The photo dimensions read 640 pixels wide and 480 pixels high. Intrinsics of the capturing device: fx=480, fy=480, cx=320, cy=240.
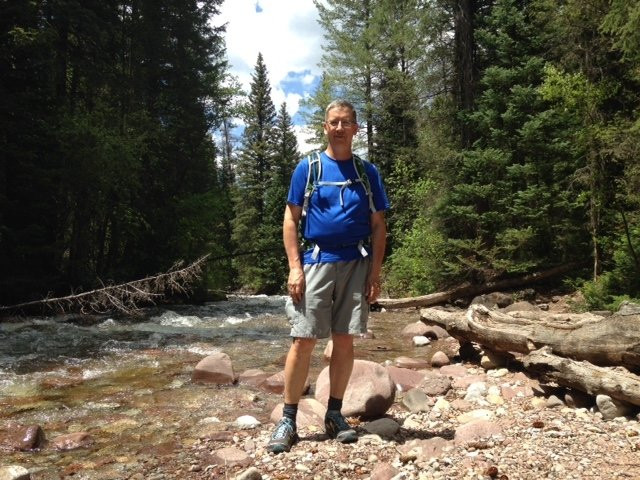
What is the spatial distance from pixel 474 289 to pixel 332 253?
11.1 meters

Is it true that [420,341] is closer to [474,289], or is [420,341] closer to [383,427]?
[383,427]

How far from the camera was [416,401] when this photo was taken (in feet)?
14.6

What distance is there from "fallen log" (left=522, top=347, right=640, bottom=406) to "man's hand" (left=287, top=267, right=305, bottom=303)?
7.84 feet

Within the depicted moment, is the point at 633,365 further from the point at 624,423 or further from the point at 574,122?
the point at 574,122

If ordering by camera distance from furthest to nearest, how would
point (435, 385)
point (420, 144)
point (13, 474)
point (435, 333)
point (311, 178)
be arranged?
point (420, 144), point (435, 333), point (435, 385), point (311, 178), point (13, 474)

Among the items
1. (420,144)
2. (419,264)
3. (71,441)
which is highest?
(420,144)

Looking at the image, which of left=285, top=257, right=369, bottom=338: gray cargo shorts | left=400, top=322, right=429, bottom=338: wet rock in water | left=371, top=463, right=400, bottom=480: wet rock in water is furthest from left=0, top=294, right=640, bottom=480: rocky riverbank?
left=400, top=322, right=429, bottom=338: wet rock in water

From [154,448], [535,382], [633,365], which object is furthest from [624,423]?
[154,448]

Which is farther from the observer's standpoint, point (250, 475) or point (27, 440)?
point (27, 440)

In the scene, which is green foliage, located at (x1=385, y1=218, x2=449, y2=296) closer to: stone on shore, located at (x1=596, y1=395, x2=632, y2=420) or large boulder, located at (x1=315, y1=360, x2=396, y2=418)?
large boulder, located at (x1=315, y1=360, x2=396, y2=418)

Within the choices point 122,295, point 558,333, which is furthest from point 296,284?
point 122,295

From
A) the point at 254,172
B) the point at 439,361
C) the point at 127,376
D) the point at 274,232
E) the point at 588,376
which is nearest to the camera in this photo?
the point at 588,376

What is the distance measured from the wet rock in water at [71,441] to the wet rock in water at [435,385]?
316cm

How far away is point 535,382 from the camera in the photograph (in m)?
4.83
